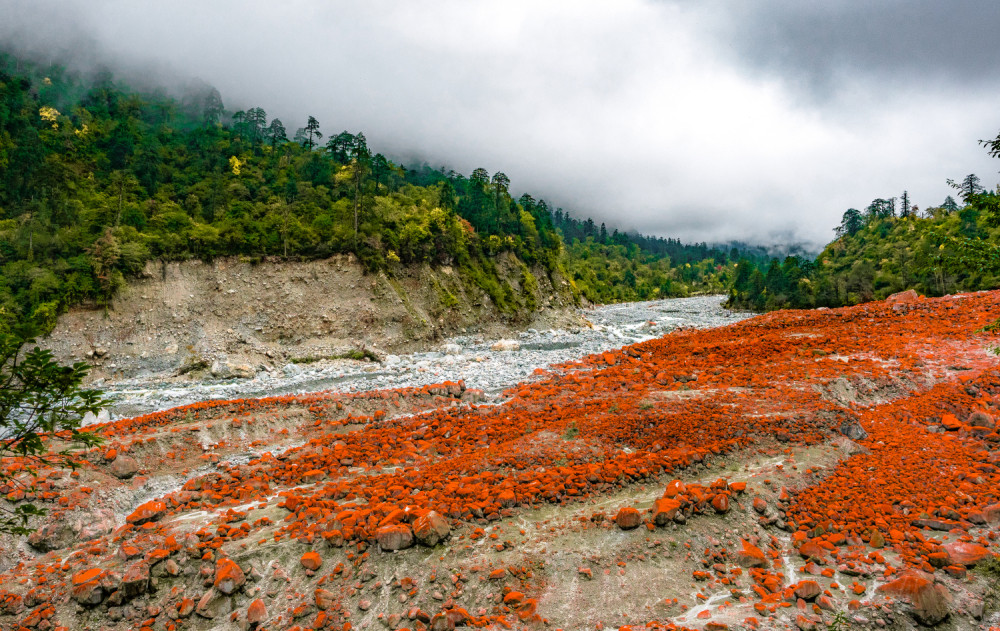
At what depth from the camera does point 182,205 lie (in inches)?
1427

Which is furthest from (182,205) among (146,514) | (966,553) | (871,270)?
(871,270)

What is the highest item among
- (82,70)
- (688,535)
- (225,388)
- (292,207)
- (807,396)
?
(82,70)

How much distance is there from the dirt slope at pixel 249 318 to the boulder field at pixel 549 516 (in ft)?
45.1

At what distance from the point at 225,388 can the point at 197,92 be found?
80262 mm

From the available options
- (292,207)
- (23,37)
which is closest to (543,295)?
(292,207)

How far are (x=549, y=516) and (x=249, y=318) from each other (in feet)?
95.7

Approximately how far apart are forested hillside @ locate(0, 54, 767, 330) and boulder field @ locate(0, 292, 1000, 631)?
64.6 ft

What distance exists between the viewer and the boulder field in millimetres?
6562

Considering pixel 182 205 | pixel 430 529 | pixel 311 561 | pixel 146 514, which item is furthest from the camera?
pixel 182 205

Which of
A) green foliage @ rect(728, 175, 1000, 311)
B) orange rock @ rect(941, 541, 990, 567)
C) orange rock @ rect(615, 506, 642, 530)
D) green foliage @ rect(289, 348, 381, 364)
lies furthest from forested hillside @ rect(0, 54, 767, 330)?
green foliage @ rect(728, 175, 1000, 311)

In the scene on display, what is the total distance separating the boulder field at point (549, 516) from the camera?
6562mm

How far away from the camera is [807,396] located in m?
14.0

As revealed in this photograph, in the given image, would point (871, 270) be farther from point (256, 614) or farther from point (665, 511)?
A: point (256, 614)

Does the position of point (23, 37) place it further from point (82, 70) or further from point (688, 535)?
point (688, 535)
